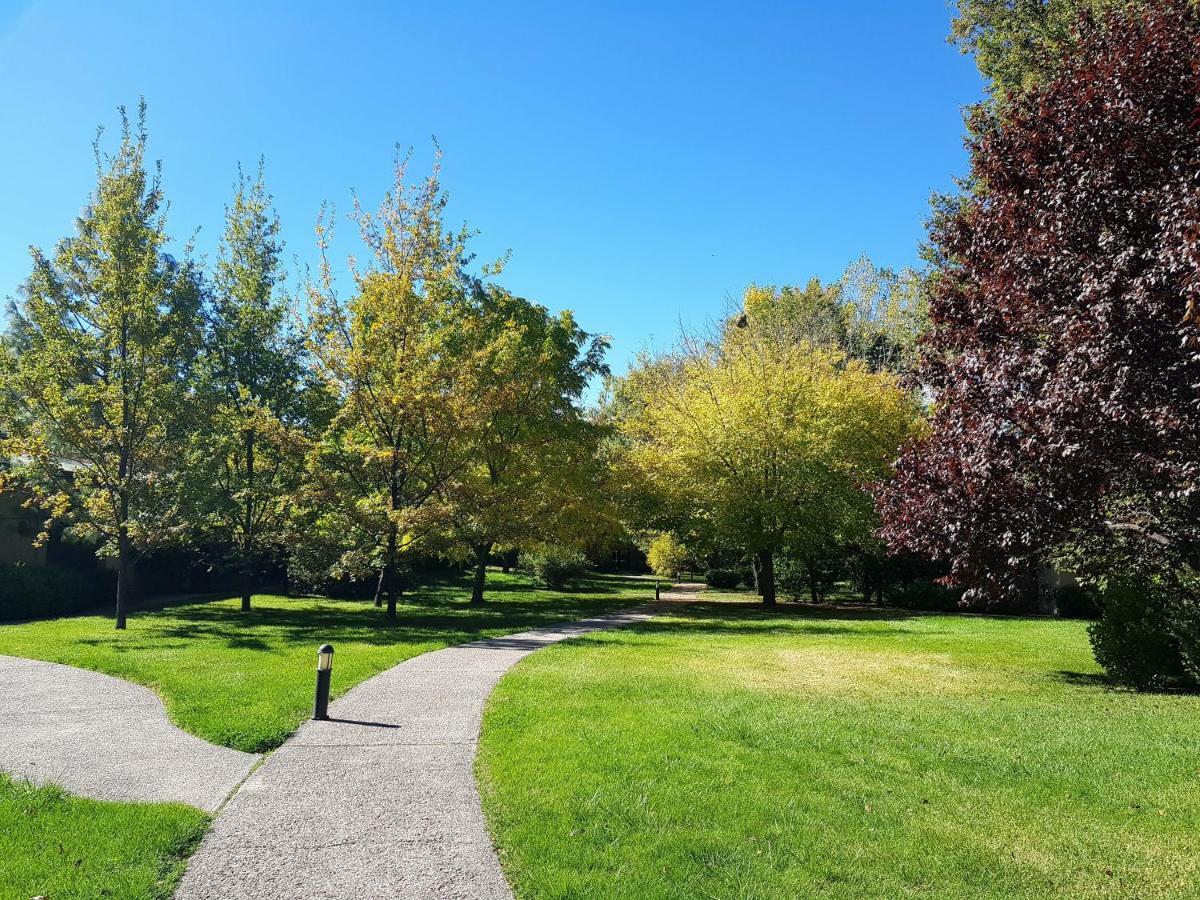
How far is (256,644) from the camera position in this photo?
13.0 m

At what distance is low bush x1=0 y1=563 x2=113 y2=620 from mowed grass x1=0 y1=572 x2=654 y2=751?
157 cm

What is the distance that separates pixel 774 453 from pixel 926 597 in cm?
804

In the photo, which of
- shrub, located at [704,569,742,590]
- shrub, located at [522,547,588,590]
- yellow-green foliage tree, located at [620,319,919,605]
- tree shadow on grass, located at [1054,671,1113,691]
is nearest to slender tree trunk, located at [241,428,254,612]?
yellow-green foliage tree, located at [620,319,919,605]

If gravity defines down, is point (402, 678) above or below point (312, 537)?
below

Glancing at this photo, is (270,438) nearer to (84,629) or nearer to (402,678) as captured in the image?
(84,629)

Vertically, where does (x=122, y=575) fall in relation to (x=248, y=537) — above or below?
below

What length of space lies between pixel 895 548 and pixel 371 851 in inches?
322

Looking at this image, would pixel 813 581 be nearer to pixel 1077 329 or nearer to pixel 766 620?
pixel 766 620

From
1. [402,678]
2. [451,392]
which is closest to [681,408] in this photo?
[451,392]

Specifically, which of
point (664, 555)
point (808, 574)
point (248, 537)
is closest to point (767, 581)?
point (808, 574)

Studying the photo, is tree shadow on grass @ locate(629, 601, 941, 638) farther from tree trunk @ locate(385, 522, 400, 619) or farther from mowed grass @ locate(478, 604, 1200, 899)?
mowed grass @ locate(478, 604, 1200, 899)

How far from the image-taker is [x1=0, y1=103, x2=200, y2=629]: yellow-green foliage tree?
15109mm

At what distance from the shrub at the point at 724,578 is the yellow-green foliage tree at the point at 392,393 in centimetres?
1923

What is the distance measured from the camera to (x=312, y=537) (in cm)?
1747
